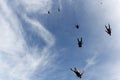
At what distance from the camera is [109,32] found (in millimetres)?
48906

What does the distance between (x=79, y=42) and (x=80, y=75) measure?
19.2 feet

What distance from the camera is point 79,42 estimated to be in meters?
53.4

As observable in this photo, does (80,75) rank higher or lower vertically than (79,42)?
lower

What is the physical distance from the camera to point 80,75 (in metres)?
51.4

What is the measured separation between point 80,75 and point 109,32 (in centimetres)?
877

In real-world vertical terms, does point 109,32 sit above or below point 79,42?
below

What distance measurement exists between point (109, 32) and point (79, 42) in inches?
257

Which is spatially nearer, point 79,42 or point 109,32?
point 109,32
